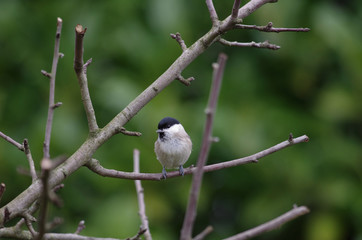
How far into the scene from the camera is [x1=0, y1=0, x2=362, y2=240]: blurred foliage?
138 inches

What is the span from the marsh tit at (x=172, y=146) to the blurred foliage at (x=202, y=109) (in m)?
0.79

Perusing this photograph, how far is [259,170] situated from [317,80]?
0.83m

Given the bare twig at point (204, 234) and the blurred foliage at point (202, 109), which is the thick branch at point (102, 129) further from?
the blurred foliage at point (202, 109)

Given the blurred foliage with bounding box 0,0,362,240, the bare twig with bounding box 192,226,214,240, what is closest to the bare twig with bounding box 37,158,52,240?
the bare twig with bounding box 192,226,214,240

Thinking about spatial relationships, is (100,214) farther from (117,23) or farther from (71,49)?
(117,23)

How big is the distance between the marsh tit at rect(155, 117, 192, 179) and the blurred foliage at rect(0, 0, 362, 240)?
786mm

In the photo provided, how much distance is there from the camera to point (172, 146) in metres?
2.52

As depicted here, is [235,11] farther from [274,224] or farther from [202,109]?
[202,109]

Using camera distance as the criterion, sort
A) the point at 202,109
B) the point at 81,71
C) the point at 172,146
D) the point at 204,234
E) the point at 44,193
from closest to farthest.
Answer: the point at 44,193, the point at 204,234, the point at 81,71, the point at 172,146, the point at 202,109

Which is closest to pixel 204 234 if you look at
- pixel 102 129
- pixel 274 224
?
pixel 274 224

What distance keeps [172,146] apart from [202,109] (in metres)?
1.06

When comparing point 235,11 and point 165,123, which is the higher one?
point 165,123

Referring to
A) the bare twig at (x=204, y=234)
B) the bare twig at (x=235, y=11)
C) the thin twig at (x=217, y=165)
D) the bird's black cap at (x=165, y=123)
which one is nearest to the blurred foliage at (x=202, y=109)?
the bird's black cap at (x=165, y=123)

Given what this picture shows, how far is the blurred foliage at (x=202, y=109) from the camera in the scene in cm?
350
